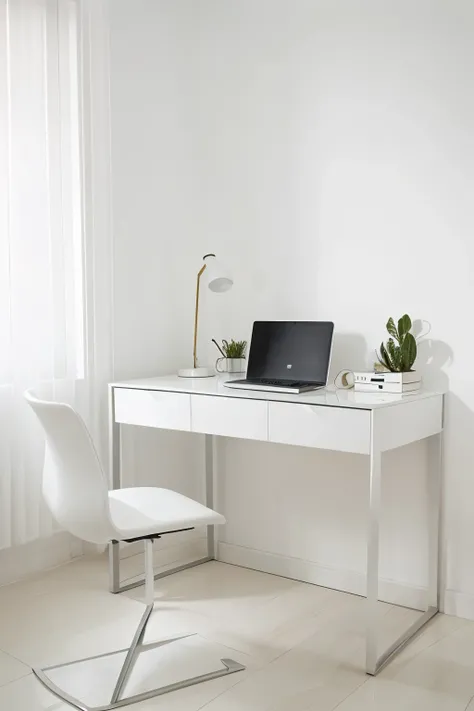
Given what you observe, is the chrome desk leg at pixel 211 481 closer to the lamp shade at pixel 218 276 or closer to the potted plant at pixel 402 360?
the lamp shade at pixel 218 276

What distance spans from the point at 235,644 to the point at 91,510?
0.74 metres

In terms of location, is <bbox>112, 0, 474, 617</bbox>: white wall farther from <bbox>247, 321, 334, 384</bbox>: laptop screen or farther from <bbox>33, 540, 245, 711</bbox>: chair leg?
<bbox>33, 540, 245, 711</bbox>: chair leg

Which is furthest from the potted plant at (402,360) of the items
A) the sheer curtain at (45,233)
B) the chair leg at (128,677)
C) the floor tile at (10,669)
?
the floor tile at (10,669)

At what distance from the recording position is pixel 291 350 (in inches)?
111

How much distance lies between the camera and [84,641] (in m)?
2.40

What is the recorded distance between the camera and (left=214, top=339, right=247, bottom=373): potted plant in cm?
306

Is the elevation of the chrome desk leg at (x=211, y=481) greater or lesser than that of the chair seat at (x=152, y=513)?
lesser

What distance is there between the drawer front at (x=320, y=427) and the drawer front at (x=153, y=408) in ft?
1.23

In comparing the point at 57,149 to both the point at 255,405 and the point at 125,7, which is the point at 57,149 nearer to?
the point at 125,7

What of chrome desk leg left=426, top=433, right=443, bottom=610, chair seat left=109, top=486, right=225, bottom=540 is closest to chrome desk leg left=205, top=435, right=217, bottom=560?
chair seat left=109, top=486, right=225, bottom=540

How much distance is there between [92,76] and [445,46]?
4.40 feet

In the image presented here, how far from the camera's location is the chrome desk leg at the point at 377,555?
87.0 inches

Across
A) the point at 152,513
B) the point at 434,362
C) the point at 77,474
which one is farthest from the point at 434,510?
the point at 77,474

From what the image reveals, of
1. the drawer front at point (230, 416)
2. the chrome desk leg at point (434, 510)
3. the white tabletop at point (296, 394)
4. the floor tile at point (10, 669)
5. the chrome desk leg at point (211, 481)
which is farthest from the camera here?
the chrome desk leg at point (211, 481)
